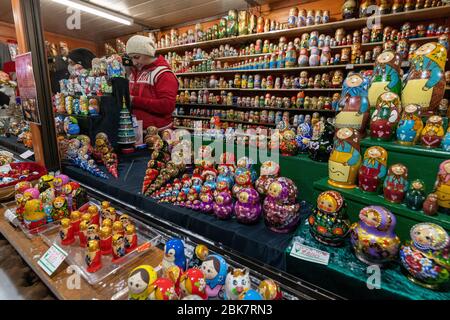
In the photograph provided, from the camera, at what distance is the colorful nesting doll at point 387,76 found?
4.47 feet

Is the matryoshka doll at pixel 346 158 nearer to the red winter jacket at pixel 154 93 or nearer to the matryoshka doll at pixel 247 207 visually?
the matryoshka doll at pixel 247 207

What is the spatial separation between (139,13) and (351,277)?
6.03 m

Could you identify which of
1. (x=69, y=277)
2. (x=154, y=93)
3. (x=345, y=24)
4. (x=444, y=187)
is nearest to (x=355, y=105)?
(x=444, y=187)

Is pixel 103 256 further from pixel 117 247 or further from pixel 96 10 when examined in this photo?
pixel 96 10

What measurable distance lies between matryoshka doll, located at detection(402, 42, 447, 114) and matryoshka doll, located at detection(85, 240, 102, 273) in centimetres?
170

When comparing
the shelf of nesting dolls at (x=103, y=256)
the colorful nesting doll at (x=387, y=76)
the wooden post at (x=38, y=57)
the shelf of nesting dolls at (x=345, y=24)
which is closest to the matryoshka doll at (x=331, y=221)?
the colorful nesting doll at (x=387, y=76)

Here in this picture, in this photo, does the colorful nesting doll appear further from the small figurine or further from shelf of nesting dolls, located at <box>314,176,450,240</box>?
the small figurine

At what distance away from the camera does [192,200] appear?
1.44 meters

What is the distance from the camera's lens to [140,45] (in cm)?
237

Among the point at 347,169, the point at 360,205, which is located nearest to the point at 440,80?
the point at 347,169

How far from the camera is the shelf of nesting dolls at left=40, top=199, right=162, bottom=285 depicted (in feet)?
3.43

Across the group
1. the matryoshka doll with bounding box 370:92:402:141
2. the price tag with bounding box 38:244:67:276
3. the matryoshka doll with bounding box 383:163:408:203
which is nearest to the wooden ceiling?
the matryoshka doll with bounding box 370:92:402:141
